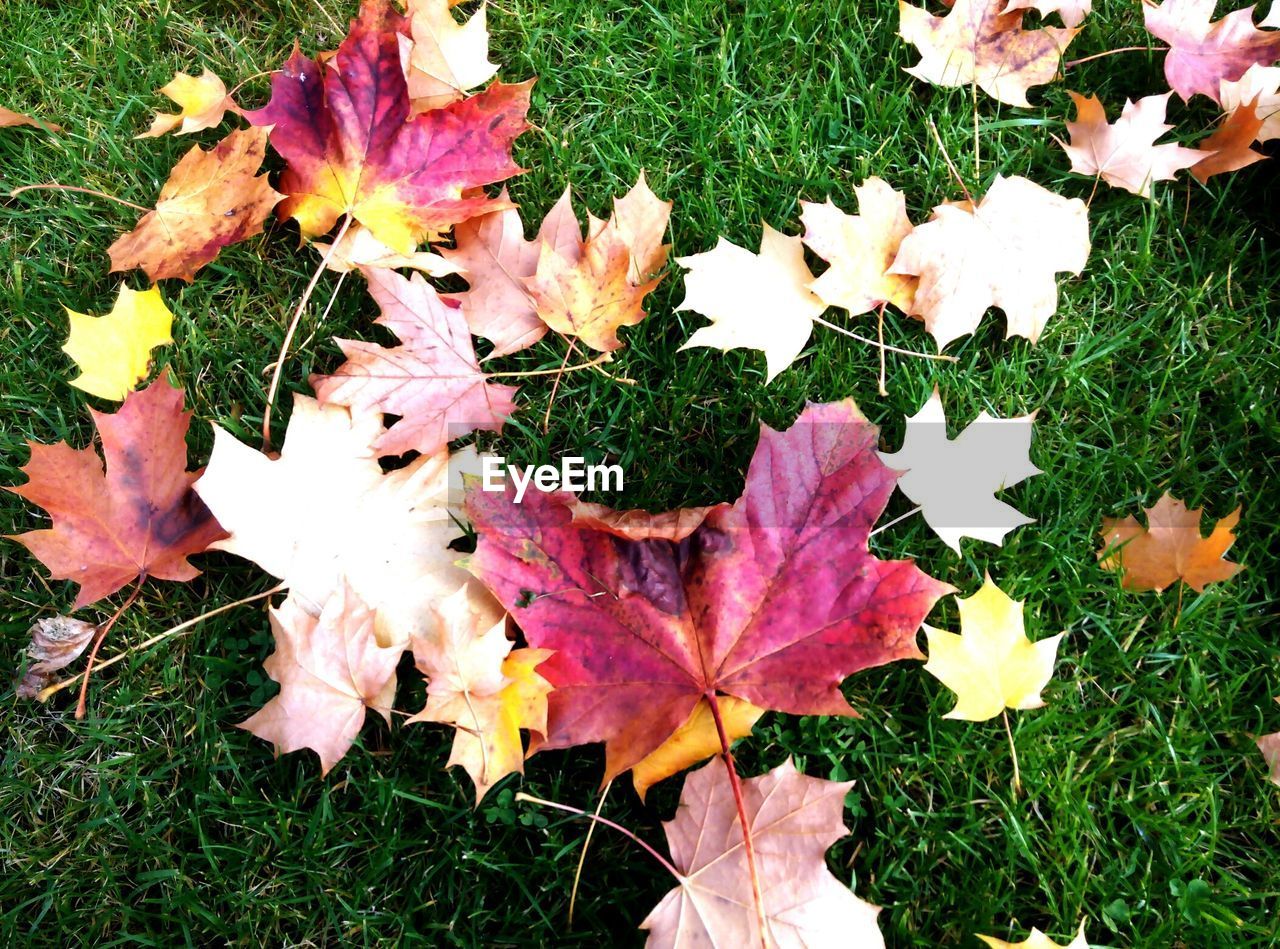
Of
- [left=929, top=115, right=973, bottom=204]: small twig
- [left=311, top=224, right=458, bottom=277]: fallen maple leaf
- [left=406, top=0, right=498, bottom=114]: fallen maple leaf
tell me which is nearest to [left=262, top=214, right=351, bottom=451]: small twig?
[left=311, top=224, right=458, bottom=277]: fallen maple leaf

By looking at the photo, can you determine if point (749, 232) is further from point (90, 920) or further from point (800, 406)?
point (90, 920)

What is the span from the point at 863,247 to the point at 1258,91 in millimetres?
901

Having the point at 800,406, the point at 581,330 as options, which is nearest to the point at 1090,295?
the point at 800,406

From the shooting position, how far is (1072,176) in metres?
1.83

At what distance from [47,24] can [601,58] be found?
1.25 meters

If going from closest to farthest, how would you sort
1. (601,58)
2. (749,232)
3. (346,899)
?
(346,899)
(749,232)
(601,58)

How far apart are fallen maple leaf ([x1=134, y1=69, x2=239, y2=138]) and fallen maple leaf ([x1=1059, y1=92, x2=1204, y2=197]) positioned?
68.2 inches

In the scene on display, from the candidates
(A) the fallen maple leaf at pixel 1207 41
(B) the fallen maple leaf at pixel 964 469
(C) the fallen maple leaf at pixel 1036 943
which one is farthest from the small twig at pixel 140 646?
(A) the fallen maple leaf at pixel 1207 41

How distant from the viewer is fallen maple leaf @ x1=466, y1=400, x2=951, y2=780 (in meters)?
1.34

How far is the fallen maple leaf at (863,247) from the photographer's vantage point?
64.9 inches

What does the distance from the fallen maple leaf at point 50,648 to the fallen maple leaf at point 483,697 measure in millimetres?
645

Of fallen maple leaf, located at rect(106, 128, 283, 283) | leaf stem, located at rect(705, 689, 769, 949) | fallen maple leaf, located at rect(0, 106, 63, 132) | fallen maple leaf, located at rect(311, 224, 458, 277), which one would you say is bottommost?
leaf stem, located at rect(705, 689, 769, 949)

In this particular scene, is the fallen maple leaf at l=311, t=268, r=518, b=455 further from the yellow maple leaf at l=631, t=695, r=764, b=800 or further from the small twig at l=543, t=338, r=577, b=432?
the yellow maple leaf at l=631, t=695, r=764, b=800

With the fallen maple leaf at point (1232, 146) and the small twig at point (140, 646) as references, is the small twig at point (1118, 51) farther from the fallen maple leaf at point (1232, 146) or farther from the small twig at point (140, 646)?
the small twig at point (140, 646)
